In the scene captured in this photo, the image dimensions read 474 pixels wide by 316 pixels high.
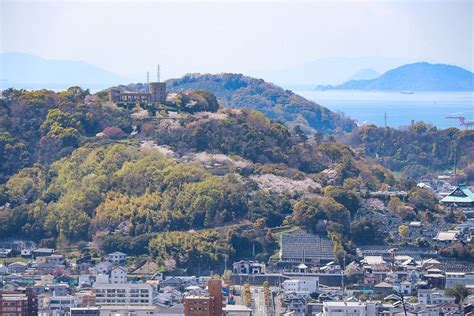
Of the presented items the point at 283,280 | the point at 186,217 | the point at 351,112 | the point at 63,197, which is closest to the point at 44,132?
the point at 63,197

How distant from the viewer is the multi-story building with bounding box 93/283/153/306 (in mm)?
32469

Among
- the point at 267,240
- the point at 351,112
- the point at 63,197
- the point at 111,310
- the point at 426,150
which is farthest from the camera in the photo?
the point at 351,112

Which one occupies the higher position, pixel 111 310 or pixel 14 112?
pixel 14 112

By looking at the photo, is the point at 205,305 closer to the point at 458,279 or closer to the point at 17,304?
the point at 17,304

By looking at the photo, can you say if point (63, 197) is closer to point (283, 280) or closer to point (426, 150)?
point (283, 280)

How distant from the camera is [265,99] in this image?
70312 mm

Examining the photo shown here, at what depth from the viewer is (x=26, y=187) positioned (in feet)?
137

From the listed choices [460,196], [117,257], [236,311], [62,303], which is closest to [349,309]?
[236,311]

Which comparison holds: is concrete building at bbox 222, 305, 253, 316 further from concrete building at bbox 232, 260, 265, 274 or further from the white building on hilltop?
concrete building at bbox 232, 260, 265, 274

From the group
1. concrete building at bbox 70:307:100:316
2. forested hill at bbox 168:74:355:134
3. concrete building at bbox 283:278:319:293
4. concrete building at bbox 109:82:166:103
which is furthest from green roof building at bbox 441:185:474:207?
forested hill at bbox 168:74:355:134

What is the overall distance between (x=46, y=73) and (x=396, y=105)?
30.0 meters

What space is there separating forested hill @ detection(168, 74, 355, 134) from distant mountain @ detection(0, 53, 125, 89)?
5602mm

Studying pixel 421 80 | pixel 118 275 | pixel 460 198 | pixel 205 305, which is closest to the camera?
pixel 205 305

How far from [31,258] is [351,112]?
63333 mm
